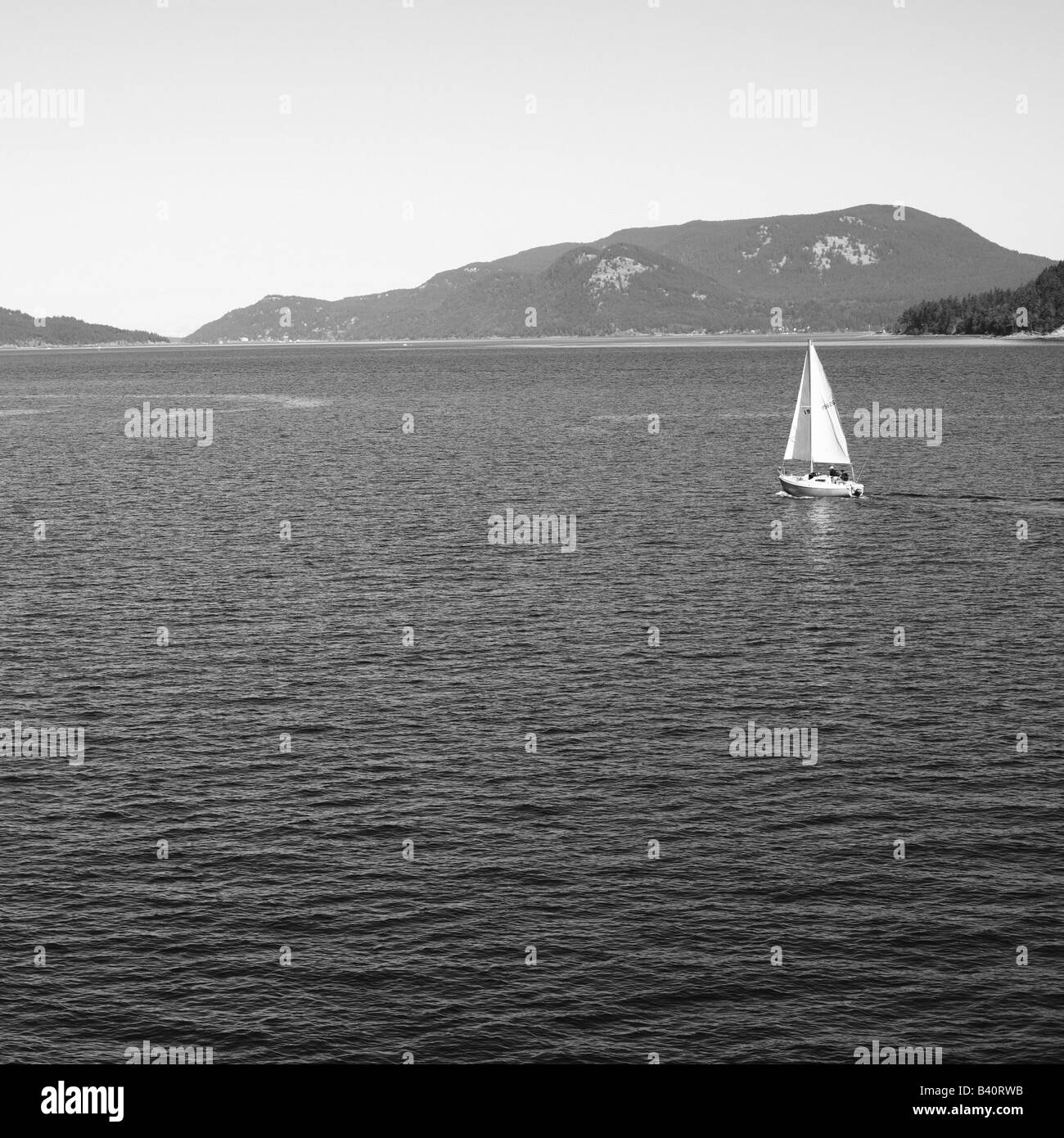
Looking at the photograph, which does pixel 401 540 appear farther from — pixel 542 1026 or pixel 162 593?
pixel 542 1026

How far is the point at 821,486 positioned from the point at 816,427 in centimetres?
661

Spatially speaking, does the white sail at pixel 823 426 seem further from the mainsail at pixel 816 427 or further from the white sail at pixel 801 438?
the white sail at pixel 801 438

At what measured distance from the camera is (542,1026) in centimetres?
4191

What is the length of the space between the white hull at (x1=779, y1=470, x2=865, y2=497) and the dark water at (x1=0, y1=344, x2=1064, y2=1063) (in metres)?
20.9

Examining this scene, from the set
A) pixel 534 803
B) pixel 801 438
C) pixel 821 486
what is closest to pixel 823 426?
pixel 801 438

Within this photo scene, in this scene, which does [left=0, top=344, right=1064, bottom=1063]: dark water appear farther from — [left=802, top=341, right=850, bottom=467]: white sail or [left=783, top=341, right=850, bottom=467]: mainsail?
[left=783, top=341, right=850, bottom=467]: mainsail

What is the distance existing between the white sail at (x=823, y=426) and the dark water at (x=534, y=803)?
82.3ft

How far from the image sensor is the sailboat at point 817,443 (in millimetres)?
131625

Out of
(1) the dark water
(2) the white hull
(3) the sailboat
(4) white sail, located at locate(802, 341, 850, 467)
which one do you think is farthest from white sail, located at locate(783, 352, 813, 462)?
(1) the dark water

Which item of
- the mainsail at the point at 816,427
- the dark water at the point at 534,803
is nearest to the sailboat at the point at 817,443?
the mainsail at the point at 816,427

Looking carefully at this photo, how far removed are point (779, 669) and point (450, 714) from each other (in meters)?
17.7

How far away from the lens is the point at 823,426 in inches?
5281

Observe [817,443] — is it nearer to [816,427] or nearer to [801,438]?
[816,427]
